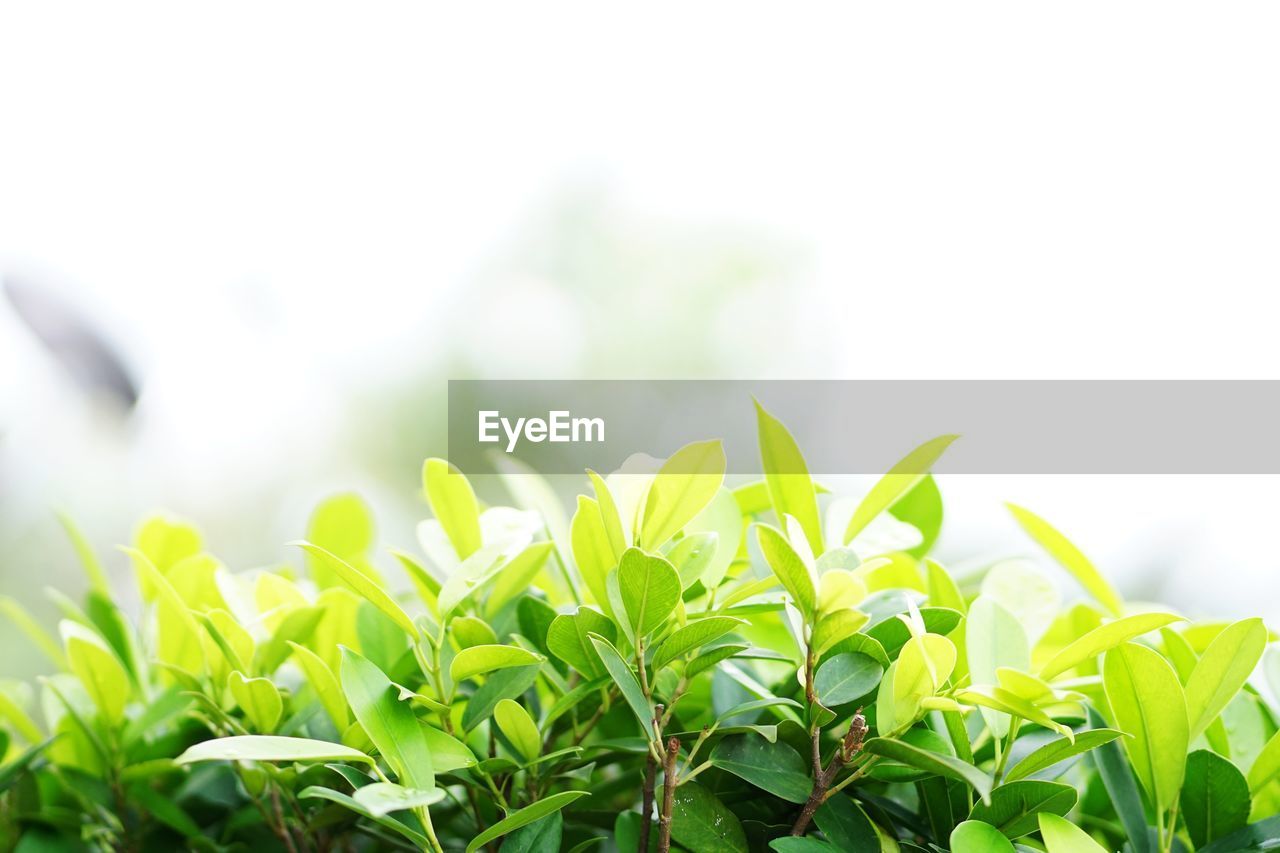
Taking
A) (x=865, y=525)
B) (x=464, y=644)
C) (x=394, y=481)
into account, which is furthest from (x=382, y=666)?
(x=394, y=481)

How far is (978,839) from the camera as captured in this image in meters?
0.25

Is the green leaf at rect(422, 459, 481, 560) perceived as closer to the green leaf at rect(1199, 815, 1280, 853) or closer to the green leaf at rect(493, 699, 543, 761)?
the green leaf at rect(493, 699, 543, 761)

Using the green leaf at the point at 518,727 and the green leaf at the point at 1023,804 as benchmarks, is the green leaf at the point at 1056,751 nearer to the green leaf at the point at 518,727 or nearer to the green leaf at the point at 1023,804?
the green leaf at the point at 1023,804

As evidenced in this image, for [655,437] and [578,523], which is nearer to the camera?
[578,523]

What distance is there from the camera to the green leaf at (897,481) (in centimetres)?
30

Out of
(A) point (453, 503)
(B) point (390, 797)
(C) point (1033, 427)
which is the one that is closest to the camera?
(B) point (390, 797)

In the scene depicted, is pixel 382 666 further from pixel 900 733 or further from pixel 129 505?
pixel 129 505

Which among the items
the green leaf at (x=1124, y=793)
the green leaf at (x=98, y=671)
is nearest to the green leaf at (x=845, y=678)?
the green leaf at (x=1124, y=793)

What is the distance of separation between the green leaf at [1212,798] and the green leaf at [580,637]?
203 millimetres

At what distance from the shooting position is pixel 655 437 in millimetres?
4207

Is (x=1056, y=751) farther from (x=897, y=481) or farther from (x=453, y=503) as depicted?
(x=453, y=503)

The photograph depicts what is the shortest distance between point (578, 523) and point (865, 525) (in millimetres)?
104

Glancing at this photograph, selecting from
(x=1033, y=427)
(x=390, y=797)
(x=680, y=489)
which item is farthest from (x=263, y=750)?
(x=1033, y=427)

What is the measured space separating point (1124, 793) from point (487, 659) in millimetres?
223
